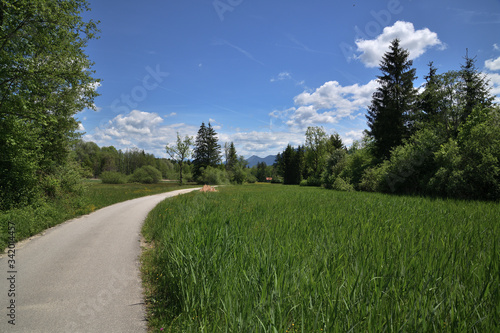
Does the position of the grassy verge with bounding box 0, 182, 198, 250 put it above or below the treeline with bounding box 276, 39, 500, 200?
below

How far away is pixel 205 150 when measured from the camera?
58188mm

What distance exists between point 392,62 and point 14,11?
36.8 meters

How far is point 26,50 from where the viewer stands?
8898 millimetres

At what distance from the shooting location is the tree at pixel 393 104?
2703 cm

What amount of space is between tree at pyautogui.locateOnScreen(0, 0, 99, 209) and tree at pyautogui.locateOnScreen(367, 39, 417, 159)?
29829 mm

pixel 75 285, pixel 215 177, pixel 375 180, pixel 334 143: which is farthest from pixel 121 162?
pixel 75 285

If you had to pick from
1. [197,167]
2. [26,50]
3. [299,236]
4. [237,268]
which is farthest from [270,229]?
[197,167]

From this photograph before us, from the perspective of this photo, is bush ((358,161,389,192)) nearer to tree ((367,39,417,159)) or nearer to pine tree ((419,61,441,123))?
tree ((367,39,417,159))

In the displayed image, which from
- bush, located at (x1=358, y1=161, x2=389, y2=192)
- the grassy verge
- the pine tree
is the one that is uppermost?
the pine tree

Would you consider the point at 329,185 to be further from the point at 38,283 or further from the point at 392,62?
the point at 38,283

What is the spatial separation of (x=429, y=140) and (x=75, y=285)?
21905mm

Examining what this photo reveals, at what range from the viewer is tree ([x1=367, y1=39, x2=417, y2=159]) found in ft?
88.7

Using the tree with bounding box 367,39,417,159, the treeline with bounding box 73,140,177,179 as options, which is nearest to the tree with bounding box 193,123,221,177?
the treeline with bounding box 73,140,177,179

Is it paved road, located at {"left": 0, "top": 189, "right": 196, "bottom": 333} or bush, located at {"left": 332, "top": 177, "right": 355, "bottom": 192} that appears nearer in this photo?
paved road, located at {"left": 0, "top": 189, "right": 196, "bottom": 333}
